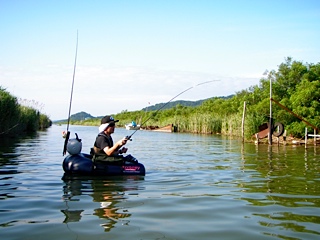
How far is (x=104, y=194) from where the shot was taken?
7285mm

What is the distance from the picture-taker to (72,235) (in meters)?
4.64

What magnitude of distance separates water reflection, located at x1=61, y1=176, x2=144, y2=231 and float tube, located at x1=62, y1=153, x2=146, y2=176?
16 centimetres

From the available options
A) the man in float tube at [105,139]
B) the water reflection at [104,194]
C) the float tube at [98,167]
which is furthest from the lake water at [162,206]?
the man in float tube at [105,139]

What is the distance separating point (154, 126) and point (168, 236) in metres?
64.3

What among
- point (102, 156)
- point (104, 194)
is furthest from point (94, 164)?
point (104, 194)

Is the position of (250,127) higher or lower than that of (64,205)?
higher

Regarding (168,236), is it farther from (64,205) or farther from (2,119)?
(2,119)

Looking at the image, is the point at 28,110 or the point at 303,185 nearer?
the point at 303,185

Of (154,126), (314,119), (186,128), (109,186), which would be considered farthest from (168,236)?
(154,126)

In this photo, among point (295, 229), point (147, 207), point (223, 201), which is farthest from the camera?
point (223, 201)

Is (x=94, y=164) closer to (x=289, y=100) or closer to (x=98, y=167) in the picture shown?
(x=98, y=167)

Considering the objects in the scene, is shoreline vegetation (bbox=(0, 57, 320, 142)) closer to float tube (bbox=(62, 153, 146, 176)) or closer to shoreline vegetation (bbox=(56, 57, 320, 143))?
shoreline vegetation (bbox=(56, 57, 320, 143))

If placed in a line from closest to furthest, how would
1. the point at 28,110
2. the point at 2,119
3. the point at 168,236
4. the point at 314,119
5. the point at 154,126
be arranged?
1. the point at 168,236
2. the point at 2,119
3. the point at 314,119
4. the point at 28,110
5. the point at 154,126

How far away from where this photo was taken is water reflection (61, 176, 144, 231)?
5493 millimetres
